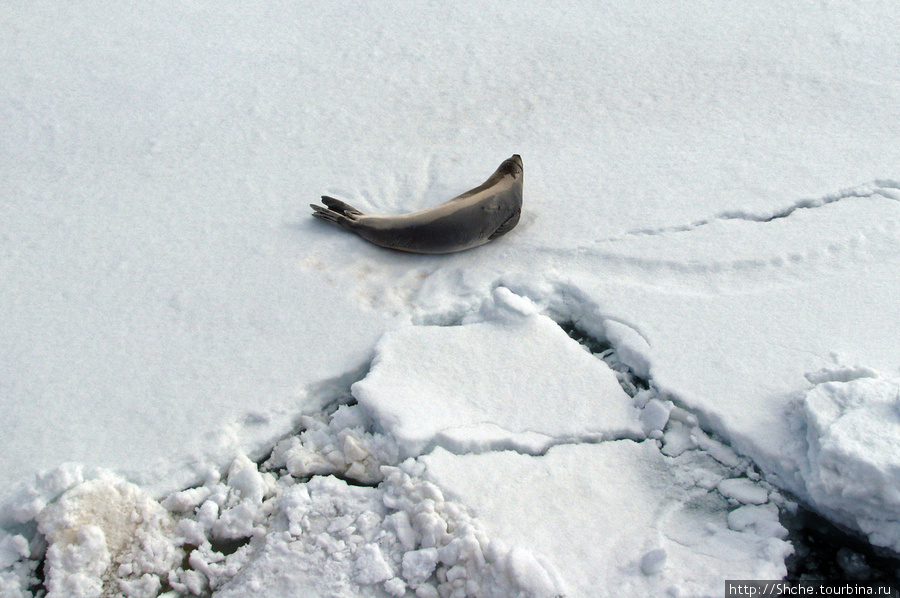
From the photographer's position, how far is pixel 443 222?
318 cm

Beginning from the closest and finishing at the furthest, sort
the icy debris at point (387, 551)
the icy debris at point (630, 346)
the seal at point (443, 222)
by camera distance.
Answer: the icy debris at point (387, 551) < the icy debris at point (630, 346) < the seal at point (443, 222)

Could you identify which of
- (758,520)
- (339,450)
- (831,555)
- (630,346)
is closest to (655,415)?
(630,346)

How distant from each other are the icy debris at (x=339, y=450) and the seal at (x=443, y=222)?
0.93 meters

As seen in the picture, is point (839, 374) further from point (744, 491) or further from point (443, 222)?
point (443, 222)

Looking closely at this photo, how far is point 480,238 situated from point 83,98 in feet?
7.96

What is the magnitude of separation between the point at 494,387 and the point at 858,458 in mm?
1123

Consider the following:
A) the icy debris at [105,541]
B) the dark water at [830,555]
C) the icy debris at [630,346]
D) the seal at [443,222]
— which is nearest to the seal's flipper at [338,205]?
the seal at [443,222]

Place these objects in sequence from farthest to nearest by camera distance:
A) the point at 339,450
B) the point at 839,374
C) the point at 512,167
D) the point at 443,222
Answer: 1. the point at 512,167
2. the point at 443,222
3. the point at 839,374
4. the point at 339,450

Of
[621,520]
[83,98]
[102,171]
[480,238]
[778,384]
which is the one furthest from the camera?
[83,98]

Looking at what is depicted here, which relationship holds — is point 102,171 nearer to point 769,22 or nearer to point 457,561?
point 457,561

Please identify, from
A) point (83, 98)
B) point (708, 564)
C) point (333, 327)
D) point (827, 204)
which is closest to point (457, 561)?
point (708, 564)

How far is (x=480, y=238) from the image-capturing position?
324 centimetres

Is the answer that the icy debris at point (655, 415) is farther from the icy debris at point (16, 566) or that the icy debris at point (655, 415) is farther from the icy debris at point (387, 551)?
the icy debris at point (16, 566)

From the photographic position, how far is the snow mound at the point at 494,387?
8.03ft
